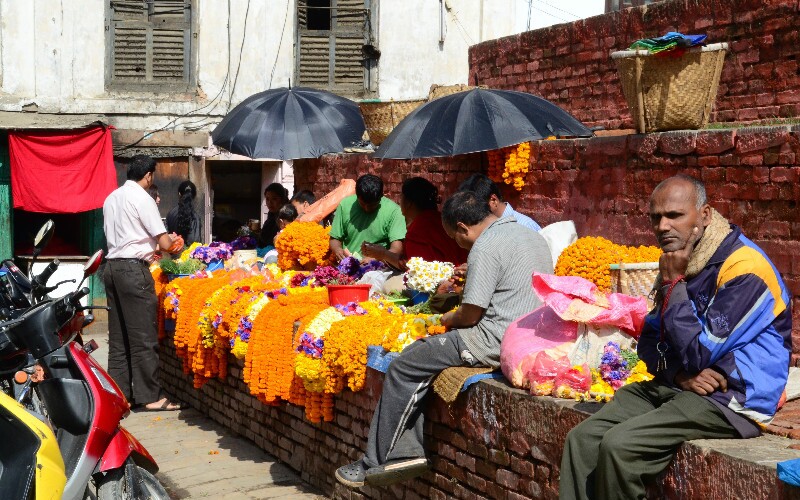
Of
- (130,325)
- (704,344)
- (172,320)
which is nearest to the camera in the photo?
(704,344)

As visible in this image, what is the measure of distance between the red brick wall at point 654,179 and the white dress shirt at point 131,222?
252 cm

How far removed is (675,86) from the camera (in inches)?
259

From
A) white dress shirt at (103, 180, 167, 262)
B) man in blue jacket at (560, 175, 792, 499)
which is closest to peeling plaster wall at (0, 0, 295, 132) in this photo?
white dress shirt at (103, 180, 167, 262)

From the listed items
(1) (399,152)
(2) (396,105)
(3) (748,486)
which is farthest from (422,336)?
(2) (396,105)

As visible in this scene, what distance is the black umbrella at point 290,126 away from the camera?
944cm

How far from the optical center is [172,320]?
31.2 feet

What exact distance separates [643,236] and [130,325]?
4.62 metres

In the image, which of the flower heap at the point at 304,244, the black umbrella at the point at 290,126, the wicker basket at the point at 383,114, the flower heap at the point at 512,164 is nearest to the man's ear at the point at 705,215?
the flower heap at the point at 512,164

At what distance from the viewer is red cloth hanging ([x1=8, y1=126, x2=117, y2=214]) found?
15.0m

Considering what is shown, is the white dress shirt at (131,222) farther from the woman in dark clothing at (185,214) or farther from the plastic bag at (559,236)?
the woman in dark clothing at (185,214)

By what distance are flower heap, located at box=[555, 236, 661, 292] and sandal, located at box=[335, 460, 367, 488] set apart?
170cm

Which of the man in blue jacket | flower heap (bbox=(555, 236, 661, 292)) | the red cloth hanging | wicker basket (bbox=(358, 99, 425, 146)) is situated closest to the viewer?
the man in blue jacket

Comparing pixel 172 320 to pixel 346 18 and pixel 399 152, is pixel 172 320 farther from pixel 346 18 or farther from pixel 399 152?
pixel 346 18

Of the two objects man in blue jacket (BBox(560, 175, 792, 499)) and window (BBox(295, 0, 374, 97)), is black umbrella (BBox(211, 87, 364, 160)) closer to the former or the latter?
man in blue jacket (BBox(560, 175, 792, 499))
